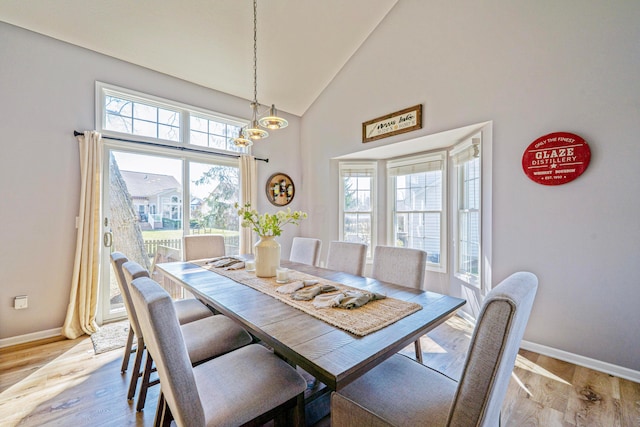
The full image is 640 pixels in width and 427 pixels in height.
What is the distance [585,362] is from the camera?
7.20ft

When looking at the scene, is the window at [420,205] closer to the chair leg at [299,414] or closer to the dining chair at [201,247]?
the dining chair at [201,247]

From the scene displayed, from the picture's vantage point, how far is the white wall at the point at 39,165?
102 inches

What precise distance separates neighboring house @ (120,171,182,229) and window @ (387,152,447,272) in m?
3.04

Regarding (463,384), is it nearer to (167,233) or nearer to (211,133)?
(167,233)

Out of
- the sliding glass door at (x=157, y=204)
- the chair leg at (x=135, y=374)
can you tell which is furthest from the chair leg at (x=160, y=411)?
the sliding glass door at (x=157, y=204)

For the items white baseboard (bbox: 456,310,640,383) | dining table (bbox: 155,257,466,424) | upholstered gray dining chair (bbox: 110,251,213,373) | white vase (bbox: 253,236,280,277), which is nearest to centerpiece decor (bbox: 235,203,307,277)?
white vase (bbox: 253,236,280,277)

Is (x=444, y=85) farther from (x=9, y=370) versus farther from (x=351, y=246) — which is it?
(x=9, y=370)

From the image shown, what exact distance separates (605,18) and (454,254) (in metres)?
2.48

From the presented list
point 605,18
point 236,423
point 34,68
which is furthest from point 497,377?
point 34,68

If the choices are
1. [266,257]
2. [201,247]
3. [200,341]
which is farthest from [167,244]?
[200,341]

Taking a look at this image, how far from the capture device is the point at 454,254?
3.46 meters

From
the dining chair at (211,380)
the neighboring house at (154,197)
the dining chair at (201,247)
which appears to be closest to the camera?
the dining chair at (211,380)

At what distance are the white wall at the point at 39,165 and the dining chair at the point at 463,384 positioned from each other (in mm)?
3285

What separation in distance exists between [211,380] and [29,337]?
9.11 feet
